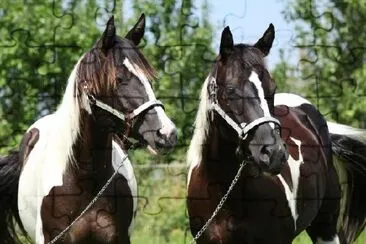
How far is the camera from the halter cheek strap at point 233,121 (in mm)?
6096

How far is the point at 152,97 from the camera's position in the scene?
20.0 feet

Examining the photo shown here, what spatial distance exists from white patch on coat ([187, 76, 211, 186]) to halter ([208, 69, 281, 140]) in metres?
0.07

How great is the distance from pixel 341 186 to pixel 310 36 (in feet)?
8.06

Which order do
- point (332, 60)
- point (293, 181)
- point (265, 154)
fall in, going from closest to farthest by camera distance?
1. point (265, 154)
2. point (293, 181)
3. point (332, 60)

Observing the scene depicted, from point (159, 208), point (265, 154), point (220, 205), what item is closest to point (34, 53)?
point (159, 208)

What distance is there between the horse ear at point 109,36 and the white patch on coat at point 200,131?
25.6 inches

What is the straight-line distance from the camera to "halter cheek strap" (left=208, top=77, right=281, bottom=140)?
6.10 m

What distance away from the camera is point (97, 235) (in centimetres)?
635

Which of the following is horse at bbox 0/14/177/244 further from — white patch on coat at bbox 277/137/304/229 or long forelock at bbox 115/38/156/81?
white patch on coat at bbox 277/137/304/229

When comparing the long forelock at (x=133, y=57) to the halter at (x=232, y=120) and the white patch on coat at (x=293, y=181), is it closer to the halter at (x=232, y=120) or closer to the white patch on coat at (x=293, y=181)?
the halter at (x=232, y=120)

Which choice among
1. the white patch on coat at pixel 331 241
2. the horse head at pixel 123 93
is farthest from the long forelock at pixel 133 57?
the white patch on coat at pixel 331 241

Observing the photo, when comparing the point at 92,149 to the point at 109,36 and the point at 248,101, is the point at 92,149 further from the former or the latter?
the point at 248,101

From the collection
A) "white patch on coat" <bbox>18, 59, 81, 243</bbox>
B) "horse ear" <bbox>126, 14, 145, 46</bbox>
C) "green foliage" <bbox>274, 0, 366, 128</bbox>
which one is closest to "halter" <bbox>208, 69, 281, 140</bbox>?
"horse ear" <bbox>126, 14, 145, 46</bbox>

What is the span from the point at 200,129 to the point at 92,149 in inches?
26.7
